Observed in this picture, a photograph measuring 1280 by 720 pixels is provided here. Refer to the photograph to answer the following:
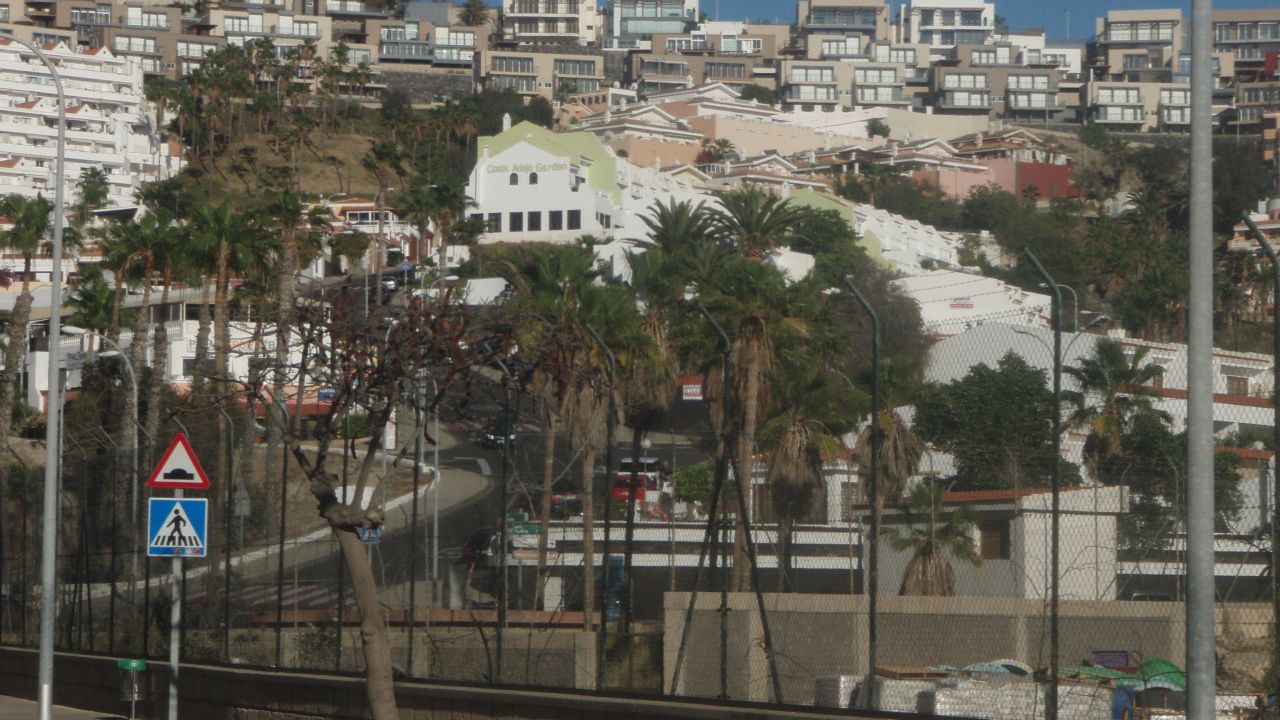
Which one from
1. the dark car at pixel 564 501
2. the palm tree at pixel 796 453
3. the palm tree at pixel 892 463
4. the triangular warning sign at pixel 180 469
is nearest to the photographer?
the palm tree at pixel 892 463

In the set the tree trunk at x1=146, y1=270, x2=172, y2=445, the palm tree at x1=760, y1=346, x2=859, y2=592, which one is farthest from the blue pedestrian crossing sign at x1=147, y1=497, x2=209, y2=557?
the tree trunk at x1=146, y1=270, x2=172, y2=445

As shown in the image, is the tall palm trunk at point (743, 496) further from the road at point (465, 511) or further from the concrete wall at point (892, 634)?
the road at point (465, 511)

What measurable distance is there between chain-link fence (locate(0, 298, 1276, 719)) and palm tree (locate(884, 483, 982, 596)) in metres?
0.02

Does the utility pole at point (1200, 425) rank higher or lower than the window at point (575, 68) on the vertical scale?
lower

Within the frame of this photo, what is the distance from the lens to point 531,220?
97188mm

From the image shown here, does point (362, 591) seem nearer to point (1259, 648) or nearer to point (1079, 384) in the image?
point (1079, 384)

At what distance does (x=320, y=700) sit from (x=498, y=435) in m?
3.41

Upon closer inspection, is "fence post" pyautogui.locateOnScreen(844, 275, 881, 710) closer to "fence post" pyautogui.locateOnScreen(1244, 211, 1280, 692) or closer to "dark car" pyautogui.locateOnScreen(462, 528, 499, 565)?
"fence post" pyautogui.locateOnScreen(1244, 211, 1280, 692)

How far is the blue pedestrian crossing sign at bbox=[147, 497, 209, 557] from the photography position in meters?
14.5

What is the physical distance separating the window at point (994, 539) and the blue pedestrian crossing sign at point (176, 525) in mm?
6897

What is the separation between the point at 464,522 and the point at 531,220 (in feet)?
268

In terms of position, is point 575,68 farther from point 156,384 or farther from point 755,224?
point 156,384

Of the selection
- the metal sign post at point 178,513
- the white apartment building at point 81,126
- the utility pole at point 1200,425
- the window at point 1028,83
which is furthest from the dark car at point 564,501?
the window at point 1028,83

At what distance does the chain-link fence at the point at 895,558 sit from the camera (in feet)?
35.6
